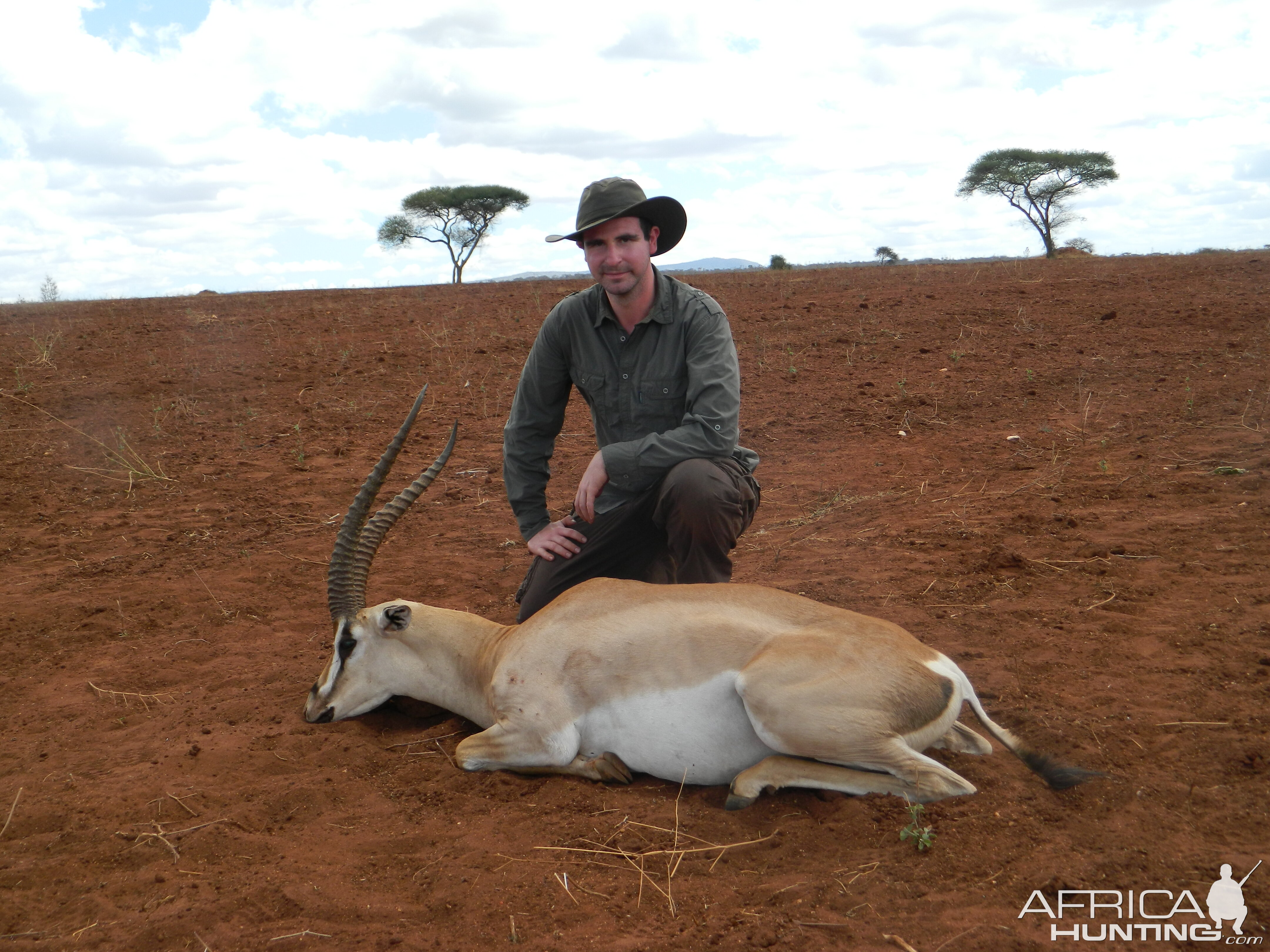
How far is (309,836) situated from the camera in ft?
10.6

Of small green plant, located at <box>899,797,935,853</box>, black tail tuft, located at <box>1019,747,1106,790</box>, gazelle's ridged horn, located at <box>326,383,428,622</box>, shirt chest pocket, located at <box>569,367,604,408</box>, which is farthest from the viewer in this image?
shirt chest pocket, located at <box>569,367,604,408</box>

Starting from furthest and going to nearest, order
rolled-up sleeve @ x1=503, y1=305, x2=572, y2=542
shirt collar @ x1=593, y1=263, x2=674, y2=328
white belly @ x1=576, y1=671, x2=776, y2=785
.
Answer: rolled-up sleeve @ x1=503, y1=305, x2=572, y2=542 < shirt collar @ x1=593, y1=263, x2=674, y2=328 < white belly @ x1=576, y1=671, x2=776, y2=785

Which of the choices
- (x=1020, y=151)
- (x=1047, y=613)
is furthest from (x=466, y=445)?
(x=1020, y=151)

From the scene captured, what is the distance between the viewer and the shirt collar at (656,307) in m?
4.72

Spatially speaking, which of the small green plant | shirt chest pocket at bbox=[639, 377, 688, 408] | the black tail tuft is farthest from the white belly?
shirt chest pocket at bbox=[639, 377, 688, 408]

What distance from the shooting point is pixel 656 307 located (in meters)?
4.74

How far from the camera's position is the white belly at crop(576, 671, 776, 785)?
3449mm

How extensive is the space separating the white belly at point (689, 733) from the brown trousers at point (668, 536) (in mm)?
920

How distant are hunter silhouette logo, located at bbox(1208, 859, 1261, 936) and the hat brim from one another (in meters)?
3.35

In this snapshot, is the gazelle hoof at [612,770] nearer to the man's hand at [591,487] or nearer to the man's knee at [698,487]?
the man's hand at [591,487]

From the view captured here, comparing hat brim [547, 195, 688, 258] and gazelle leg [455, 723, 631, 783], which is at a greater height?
hat brim [547, 195, 688, 258]

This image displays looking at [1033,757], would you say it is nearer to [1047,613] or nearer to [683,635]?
[683,635]

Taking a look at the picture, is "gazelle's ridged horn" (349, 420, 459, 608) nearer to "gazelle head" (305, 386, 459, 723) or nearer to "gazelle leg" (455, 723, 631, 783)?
"gazelle head" (305, 386, 459, 723)

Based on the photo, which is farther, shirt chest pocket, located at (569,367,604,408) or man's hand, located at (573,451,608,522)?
shirt chest pocket, located at (569,367,604,408)
